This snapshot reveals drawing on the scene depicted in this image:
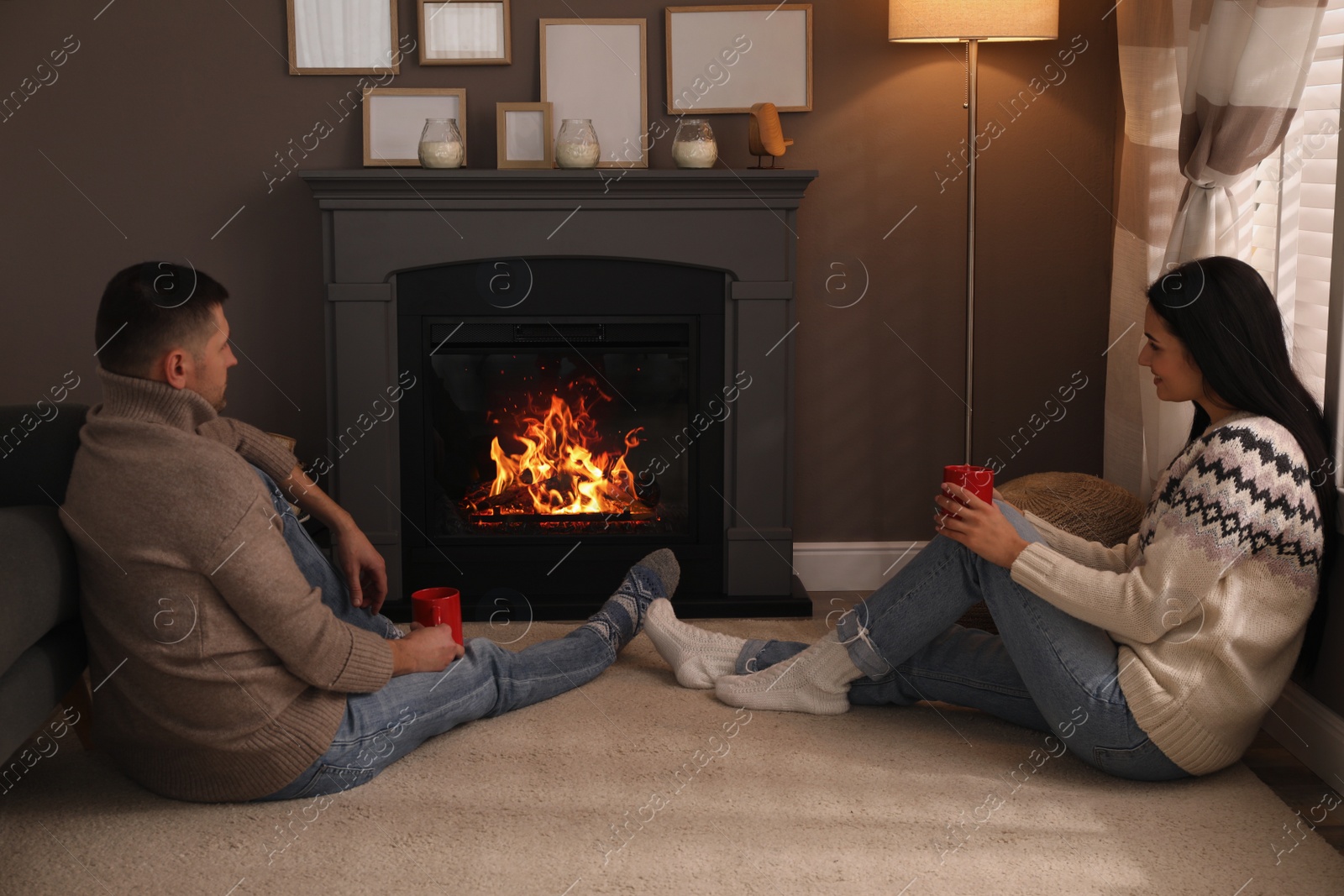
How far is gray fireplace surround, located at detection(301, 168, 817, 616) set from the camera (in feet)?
10.1

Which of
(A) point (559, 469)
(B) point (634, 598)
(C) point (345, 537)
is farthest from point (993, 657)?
(A) point (559, 469)

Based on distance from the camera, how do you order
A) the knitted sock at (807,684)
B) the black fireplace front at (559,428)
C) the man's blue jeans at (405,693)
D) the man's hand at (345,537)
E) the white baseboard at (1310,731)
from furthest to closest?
1. the black fireplace front at (559,428)
2. the knitted sock at (807,684)
3. the man's hand at (345,537)
4. the white baseboard at (1310,731)
5. the man's blue jeans at (405,693)

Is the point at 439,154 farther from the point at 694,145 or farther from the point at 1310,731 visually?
the point at 1310,731

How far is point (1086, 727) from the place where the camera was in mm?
1993

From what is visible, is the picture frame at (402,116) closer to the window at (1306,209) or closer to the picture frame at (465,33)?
the picture frame at (465,33)

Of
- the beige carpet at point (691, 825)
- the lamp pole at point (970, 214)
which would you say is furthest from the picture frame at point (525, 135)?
the beige carpet at point (691, 825)

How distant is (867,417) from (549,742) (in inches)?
62.6

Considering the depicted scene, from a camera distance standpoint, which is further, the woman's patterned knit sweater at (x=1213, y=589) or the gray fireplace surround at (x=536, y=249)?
the gray fireplace surround at (x=536, y=249)

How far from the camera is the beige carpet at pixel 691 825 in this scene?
5.84 ft

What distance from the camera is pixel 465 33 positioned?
3.23 metres

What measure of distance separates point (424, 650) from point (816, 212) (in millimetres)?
1865

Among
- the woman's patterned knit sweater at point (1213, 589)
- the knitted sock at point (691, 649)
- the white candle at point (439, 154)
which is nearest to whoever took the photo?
the woman's patterned knit sweater at point (1213, 589)

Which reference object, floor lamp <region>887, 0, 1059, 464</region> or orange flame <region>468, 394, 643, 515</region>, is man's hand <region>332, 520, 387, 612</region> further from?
floor lamp <region>887, 0, 1059, 464</region>

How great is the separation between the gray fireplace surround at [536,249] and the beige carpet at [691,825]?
3.46 feet
